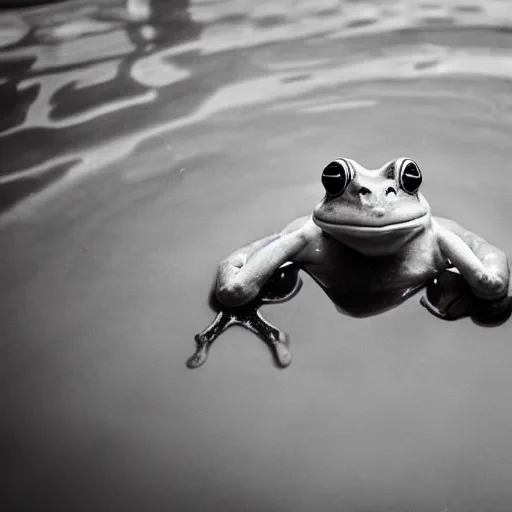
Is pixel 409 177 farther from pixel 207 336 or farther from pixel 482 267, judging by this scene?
pixel 207 336

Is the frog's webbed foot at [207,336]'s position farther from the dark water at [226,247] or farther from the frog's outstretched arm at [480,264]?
the frog's outstretched arm at [480,264]

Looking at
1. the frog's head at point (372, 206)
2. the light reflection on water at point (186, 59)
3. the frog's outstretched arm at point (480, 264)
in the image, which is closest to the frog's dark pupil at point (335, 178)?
the frog's head at point (372, 206)

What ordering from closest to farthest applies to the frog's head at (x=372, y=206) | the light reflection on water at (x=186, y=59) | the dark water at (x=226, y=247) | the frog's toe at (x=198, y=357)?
the dark water at (x=226, y=247) < the frog's head at (x=372, y=206) < the frog's toe at (x=198, y=357) < the light reflection on water at (x=186, y=59)

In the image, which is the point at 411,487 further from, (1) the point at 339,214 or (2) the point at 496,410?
(1) the point at 339,214

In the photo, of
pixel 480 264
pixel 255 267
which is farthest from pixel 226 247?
pixel 480 264

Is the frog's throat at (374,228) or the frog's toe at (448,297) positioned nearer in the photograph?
the frog's throat at (374,228)

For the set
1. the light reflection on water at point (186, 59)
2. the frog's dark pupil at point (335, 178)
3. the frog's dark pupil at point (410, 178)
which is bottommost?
the light reflection on water at point (186, 59)
